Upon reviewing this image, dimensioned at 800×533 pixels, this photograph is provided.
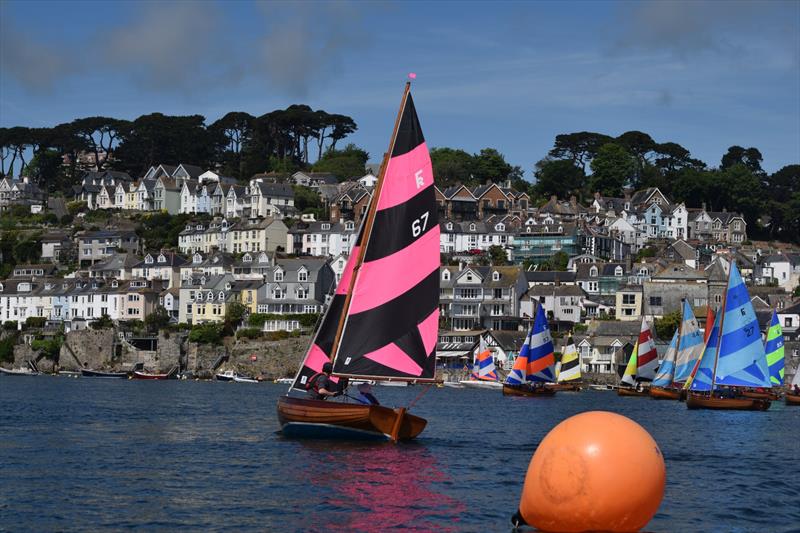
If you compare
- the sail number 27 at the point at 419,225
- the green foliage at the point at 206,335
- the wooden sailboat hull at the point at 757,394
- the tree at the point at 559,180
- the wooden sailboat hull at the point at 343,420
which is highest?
the tree at the point at 559,180

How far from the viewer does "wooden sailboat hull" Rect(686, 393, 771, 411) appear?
2918 inches

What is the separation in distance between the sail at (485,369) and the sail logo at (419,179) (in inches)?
2874

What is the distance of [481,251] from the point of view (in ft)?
503

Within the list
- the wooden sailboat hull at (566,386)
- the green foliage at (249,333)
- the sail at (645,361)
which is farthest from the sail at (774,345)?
the green foliage at (249,333)

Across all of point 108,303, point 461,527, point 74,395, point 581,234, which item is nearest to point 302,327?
point 108,303

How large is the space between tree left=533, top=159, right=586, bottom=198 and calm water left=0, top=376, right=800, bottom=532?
425 feet

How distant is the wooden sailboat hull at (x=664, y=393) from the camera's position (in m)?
93.1

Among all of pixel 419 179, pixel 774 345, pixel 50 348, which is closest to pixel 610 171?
pixel 50 348

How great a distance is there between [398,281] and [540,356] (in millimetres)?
55310

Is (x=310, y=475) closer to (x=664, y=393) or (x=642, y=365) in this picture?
(x=664, y=393)

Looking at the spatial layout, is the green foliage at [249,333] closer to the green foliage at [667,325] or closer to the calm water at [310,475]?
the green foliage at [667,325]

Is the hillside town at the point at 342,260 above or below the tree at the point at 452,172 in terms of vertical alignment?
below

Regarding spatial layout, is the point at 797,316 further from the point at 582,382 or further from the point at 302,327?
the point at 302,327

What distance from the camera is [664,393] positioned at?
306ft
